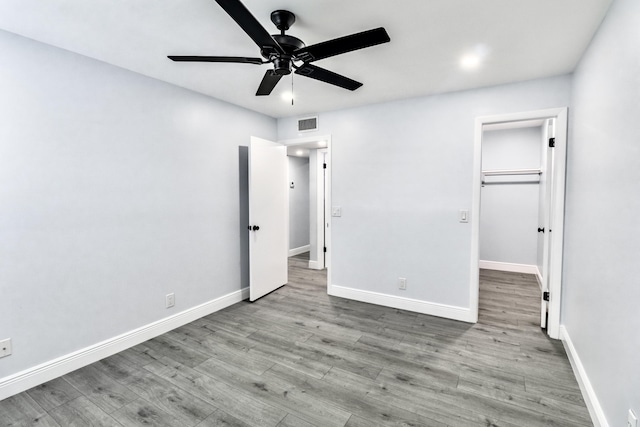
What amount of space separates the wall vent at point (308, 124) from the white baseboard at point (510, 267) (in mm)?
4015

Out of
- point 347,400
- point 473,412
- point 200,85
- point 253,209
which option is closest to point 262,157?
point 253,209

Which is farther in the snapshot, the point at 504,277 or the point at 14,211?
the point at 504,277

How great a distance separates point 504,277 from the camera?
4.88m

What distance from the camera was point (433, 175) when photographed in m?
3.30

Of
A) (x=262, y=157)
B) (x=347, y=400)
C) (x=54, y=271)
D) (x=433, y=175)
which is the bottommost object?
(x=347, y=400)

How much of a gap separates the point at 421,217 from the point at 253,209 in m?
2.02

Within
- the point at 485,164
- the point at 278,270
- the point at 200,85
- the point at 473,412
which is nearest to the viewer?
the point at 473,412

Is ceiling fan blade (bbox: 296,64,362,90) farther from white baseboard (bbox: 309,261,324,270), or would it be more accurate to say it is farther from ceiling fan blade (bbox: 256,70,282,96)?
white baseboard (bbox: 309,261,324,270)

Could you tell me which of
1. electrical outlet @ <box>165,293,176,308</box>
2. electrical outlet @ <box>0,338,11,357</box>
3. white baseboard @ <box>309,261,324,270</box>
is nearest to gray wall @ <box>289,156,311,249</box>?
white baseboard @ <box>309,261,324,270</box>

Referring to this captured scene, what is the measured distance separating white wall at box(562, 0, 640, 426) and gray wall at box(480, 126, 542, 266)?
306cm

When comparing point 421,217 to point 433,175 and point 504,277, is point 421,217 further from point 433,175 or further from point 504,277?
point 504,277

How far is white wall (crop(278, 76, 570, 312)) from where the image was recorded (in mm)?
3113

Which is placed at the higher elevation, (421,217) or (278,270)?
(421,217)

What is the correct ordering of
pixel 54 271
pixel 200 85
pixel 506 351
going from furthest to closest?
1. pixel 200 85
2. pixel 506 351
3. pixel 54 271
